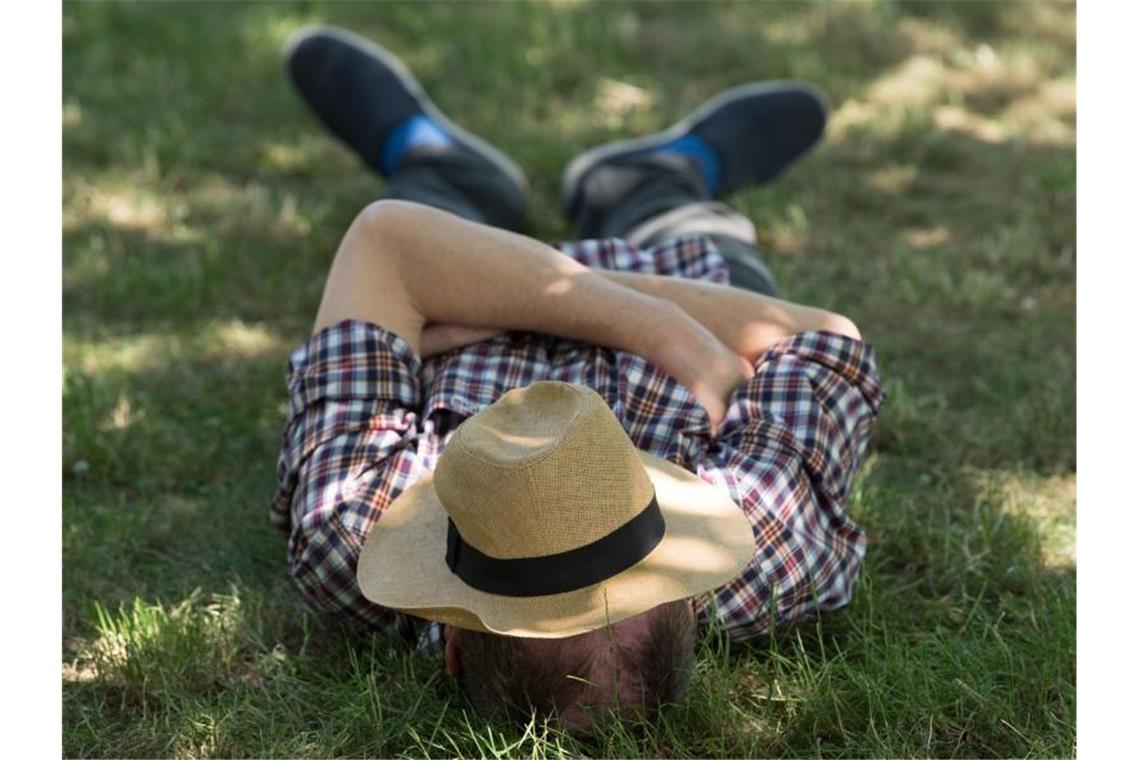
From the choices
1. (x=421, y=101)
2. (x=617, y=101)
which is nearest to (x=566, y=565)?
(x=421, y=101)

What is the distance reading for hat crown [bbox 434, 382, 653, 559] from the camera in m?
2.52

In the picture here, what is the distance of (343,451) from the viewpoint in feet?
10.4

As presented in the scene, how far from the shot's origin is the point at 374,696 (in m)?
2.88

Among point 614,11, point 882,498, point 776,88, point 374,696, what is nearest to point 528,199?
point 776,88

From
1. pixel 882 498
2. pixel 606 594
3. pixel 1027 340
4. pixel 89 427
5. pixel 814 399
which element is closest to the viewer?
pixel 606 594

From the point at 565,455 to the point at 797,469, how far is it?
79 cm

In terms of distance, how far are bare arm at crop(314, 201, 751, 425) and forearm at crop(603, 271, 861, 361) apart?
42 millimetres

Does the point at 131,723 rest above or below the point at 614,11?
below

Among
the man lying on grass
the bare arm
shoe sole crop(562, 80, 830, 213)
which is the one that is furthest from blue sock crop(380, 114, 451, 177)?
the bare arm

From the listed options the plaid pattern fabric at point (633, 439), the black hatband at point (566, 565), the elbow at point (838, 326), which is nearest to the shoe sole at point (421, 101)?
the plaid pattern fabric at point (633, 439)

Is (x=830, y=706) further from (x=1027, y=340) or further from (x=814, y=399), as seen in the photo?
(x=1027, y=340)

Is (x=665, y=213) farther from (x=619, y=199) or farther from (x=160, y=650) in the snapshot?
(x=160, y=650)

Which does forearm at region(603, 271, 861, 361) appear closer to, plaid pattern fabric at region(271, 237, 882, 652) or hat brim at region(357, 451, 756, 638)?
plaid pattern fabric at region(271, 237, 882, 652)

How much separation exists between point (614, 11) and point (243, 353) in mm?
2878
